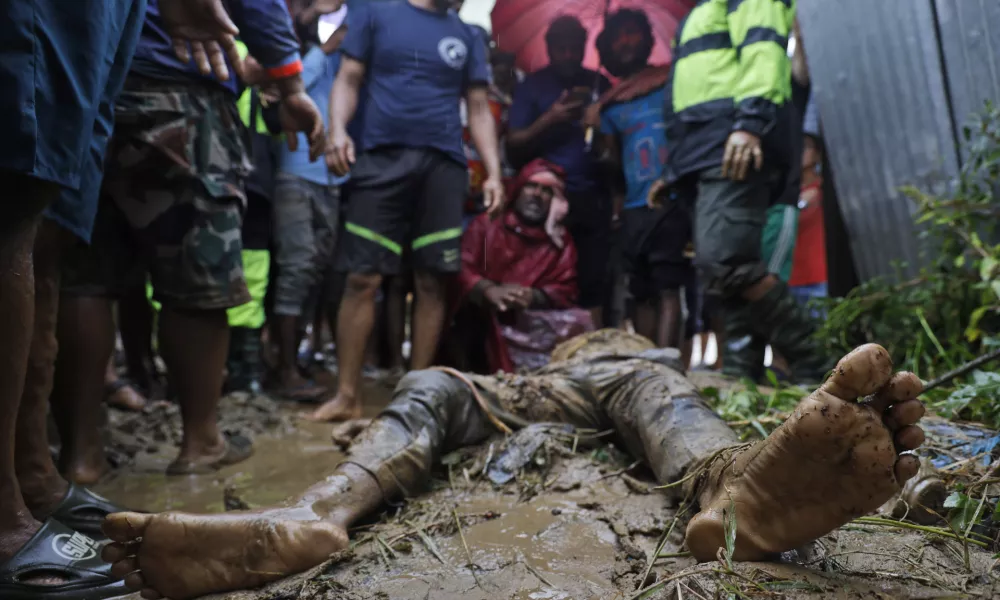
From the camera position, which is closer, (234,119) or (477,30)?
(234,119)

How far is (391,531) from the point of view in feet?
4.38

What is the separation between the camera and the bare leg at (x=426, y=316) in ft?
10.3

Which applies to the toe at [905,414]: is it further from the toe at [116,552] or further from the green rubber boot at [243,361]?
the green rubber boot at [243,361]

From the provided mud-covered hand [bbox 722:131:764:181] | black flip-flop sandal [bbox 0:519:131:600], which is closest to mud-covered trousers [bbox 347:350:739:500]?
black flip-flop sandal [bbox 0:519:131:600]

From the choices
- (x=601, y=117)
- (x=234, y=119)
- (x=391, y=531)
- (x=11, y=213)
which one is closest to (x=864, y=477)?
(x=391, y=531)

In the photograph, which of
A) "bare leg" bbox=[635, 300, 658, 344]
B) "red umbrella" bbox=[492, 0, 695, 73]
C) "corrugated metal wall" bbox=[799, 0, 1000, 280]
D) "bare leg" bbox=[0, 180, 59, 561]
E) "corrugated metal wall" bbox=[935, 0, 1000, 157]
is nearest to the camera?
"bare leg" bbox=[0, 180, 59, 561]

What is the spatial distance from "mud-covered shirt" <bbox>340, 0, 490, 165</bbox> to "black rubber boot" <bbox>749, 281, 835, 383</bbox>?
1.63 meters

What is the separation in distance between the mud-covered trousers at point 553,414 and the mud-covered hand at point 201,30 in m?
1.06

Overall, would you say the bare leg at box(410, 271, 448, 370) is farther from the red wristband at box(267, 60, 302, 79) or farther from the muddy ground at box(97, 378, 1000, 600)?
the red wristband at box(267, 60, 302, 79)

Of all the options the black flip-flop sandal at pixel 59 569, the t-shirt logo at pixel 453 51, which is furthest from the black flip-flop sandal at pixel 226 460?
the t-shirt logo at pixel 453 51

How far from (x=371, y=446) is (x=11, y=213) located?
2.77 feet

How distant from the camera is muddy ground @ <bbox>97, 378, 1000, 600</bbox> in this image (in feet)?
2.96

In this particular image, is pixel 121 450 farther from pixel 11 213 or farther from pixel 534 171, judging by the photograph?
pixel 534 171

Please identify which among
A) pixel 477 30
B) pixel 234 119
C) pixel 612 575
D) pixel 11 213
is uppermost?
pixel 477 30
